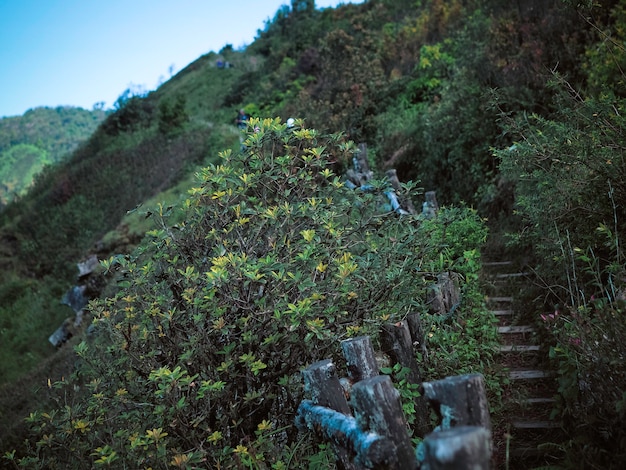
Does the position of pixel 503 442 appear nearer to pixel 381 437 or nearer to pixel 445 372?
pixel 445 372

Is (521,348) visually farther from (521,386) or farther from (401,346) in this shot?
(401,346)

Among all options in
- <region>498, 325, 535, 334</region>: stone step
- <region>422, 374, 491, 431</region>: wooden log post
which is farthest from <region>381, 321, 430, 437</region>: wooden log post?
<region>498, 325, 535, 334</region>: stone step

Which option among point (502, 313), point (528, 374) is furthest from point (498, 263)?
point (528, 374)

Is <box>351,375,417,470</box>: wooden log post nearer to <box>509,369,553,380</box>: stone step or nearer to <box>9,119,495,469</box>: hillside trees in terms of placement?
<box>9,119,495,469</box>: hillside trees

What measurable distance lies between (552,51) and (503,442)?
28.8 ft

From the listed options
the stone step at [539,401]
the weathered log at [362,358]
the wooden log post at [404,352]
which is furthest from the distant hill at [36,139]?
the weathered log at [362,358]

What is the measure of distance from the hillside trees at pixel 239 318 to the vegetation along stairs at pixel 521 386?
0.53 m

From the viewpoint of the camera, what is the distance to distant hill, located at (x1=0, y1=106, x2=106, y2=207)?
176 ft

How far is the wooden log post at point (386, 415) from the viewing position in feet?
6.31

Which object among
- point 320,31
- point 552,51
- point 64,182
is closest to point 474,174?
point 552,51

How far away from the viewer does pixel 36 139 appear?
61719mm

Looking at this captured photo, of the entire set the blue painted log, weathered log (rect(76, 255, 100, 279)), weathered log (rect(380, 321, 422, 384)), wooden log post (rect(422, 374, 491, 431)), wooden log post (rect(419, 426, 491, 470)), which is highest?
weathered log (rect(76, 255, 100, 279))

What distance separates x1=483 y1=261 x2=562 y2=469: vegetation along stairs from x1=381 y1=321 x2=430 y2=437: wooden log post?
645 mm

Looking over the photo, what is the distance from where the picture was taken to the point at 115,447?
11.2 ft
